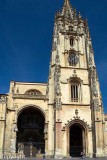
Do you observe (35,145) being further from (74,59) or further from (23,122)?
(74,59)

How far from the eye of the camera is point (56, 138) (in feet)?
99.5

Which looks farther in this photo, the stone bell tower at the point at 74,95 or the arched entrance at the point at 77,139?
the arched entrance at the point at 77,139

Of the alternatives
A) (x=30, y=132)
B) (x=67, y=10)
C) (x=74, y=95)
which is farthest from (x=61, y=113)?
(x=67, y=10)

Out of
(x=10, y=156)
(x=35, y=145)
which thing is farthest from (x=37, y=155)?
(x=10, y=156)

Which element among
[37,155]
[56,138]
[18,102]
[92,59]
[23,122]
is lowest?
[37,155]

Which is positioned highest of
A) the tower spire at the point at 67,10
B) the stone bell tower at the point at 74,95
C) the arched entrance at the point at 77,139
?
the tower spire at the point at 67,10

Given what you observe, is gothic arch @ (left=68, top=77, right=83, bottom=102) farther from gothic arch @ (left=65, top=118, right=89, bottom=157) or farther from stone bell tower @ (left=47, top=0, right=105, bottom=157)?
gothic arch @ (left=65, top=118, right=89, bottom=157)

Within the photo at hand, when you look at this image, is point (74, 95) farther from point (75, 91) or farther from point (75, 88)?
point (75, 88)

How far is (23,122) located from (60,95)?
279 inches

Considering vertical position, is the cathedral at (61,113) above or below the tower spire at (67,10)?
below

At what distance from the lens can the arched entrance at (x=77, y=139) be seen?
3312cm

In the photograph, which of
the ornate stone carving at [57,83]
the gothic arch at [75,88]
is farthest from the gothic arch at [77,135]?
the gothic arch at [75,88]

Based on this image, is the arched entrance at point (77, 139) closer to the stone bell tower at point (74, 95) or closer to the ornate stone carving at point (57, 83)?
the stone bell tower at point (74, 95)

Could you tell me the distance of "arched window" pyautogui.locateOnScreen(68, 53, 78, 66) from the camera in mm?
37831
